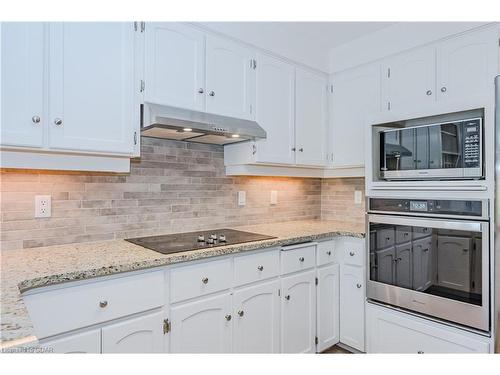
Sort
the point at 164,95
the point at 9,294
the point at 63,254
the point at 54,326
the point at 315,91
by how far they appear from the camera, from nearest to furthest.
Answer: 1. the point at 9,294
2. the point at 54,326
3. the point at 63,254
4. the point at 164,95
5. the point at 315,91

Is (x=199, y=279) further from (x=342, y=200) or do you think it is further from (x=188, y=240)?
(x=342, y=200)

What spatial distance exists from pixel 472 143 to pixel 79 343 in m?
2.13

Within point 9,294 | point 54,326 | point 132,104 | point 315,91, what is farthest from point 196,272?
point 315,91

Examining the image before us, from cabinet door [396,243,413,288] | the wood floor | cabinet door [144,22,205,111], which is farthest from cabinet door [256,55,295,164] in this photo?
the wood floor

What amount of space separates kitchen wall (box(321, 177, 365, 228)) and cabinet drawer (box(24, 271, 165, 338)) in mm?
2020

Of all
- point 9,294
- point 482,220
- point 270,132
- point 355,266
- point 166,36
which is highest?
point 166,36

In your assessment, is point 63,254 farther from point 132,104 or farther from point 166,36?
point 166,36

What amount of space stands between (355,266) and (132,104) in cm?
184

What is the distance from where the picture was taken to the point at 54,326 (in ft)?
4.12

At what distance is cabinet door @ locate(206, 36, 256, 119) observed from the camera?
208 cm

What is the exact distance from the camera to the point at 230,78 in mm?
2182

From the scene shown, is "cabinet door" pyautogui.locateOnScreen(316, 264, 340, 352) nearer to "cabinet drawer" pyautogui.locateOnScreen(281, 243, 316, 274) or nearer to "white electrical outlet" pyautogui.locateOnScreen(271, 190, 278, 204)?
"cabinet drawer" pyautogui.locateOnScreen(281, 243, 316, 274)

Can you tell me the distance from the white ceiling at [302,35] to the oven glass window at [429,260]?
4.90 ft

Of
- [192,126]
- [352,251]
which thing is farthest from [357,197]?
[192,126]
